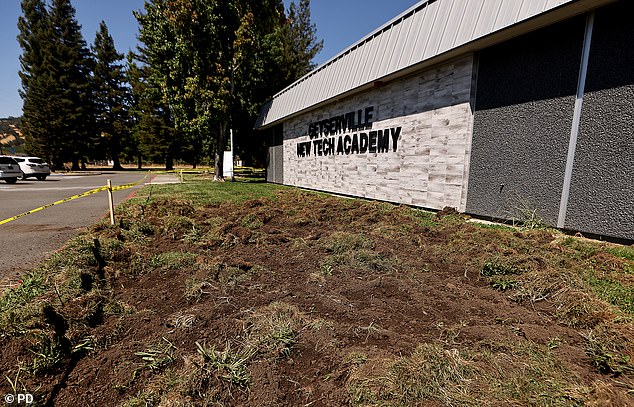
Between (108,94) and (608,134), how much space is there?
51.8 meters

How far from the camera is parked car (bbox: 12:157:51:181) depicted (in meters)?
19.8

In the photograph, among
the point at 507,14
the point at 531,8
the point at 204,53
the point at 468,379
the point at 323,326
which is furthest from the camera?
the point at 204,53

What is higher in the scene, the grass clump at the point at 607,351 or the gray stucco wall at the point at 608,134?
the gray stucco wall at the point at 608,134

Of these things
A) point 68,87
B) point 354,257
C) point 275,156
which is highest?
point 68,87

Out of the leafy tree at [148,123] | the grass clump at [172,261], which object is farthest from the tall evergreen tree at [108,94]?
the grass clump at [172,261]

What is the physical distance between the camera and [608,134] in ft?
14.3

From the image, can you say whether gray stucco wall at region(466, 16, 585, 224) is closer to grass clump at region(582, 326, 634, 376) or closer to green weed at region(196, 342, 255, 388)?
grass clump at region(582, 326, 634, 376)

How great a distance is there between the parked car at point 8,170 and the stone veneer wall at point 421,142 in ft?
68.7

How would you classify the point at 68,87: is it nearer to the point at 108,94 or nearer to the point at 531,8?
the point at 108,94

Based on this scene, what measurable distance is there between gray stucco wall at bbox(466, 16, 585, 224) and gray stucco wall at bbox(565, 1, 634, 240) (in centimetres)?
26

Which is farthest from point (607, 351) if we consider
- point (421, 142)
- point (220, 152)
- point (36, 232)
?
→ point (220, 152)

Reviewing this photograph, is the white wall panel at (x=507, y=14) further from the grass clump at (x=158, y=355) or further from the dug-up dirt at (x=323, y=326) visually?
the grass clump at (x=158, y=355)

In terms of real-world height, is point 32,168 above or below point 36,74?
below

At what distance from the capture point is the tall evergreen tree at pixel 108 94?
127ft
